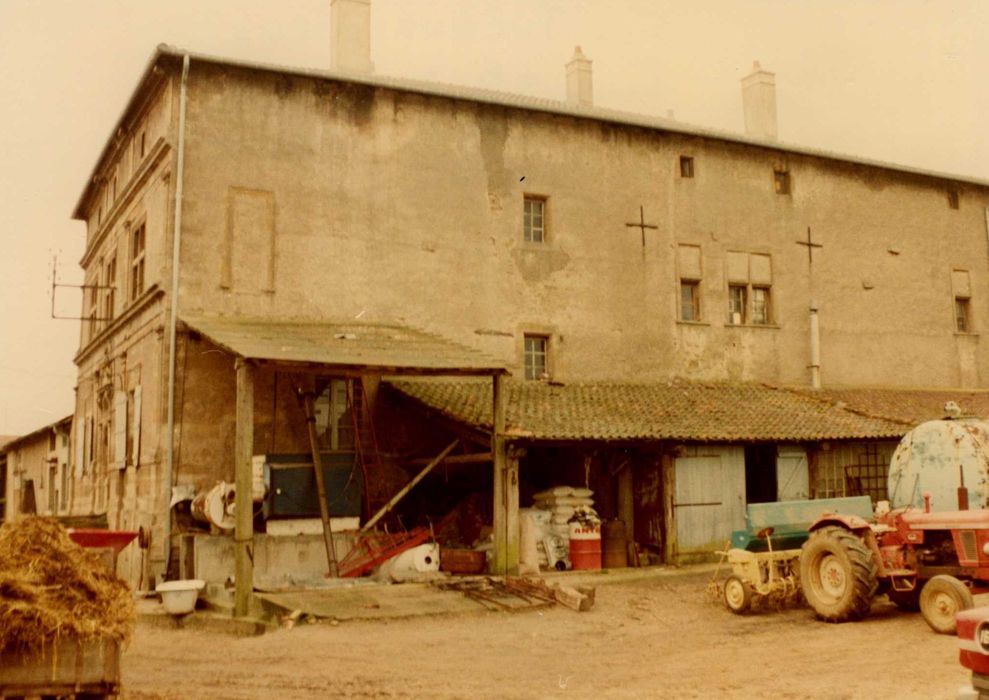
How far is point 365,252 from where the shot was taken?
64.5ft

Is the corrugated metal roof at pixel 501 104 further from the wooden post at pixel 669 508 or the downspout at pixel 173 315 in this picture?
the wooden post at pixel 669 508

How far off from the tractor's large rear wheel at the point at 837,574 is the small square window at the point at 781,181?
45.0ft

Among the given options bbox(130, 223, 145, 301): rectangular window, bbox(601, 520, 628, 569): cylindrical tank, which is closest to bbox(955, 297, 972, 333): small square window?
bbox(601, 520, 628, 569): cylindrical tank

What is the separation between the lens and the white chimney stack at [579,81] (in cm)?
2505

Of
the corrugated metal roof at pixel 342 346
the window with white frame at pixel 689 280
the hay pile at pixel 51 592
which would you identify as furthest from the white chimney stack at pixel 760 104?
the hay pile at pixel 51 592

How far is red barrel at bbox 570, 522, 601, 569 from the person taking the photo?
59.6 ft

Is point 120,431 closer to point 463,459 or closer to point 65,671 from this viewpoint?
point 463,459

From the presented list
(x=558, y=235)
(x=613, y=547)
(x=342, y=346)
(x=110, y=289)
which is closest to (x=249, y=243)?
(x=342, y=346)

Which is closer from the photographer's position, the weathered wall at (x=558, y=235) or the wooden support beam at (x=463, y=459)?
the wooden support beam at (x=463, y=459)

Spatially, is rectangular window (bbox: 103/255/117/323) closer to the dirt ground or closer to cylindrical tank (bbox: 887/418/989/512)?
the dirt ground

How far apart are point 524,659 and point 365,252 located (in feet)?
34.6

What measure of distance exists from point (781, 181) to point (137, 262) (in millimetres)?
15516

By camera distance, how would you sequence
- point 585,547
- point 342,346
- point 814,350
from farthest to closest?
point 814,350, point 585,547, point 342,346

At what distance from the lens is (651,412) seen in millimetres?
19969
